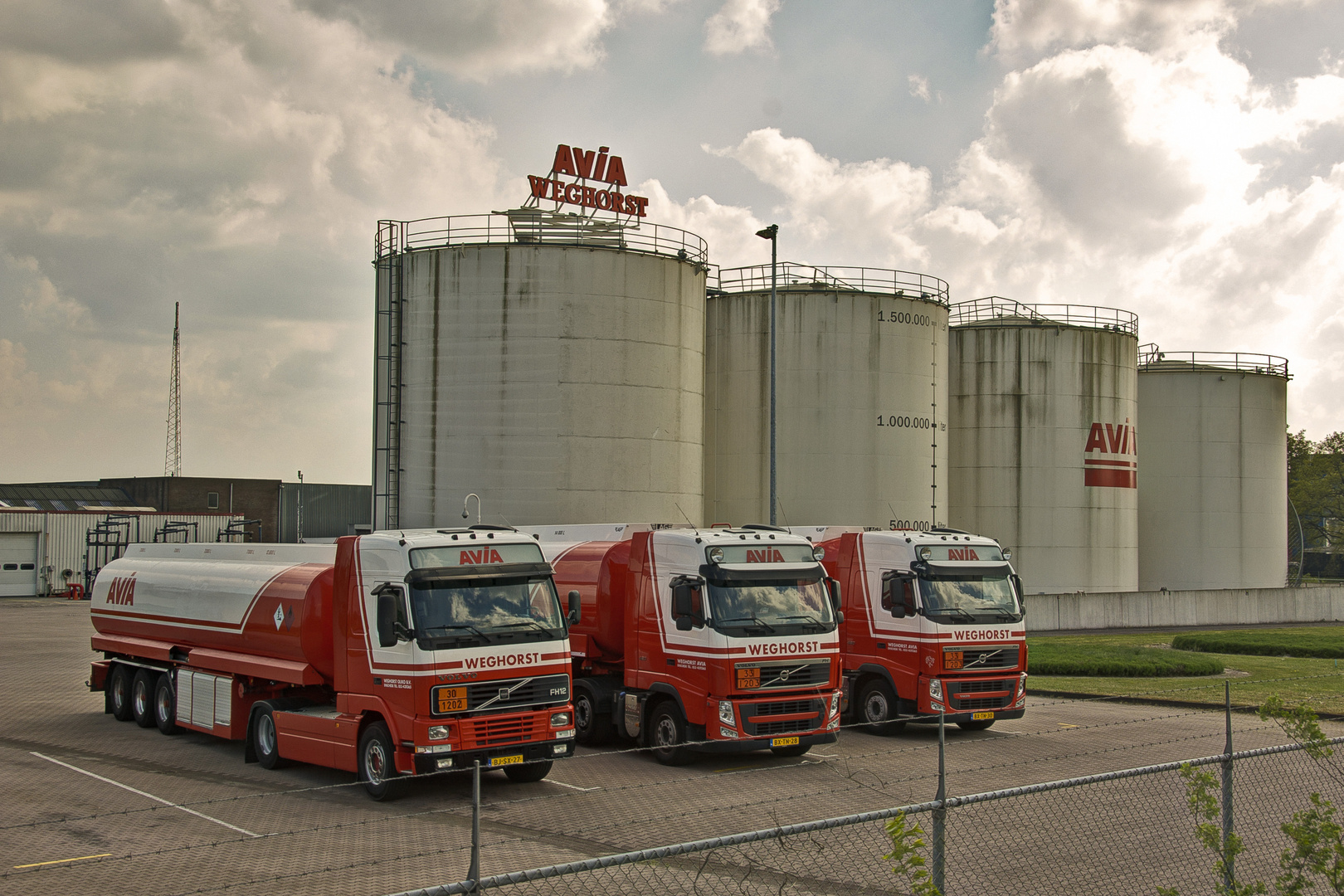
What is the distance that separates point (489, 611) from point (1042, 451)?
37171mm

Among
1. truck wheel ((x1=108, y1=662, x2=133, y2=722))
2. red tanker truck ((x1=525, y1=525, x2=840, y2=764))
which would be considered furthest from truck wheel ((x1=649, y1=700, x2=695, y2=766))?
truck wheel ((x1=108, y1=662, x2=133, y2=722))

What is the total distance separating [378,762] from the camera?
47.3 feet

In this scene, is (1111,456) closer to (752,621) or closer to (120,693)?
(752,621)

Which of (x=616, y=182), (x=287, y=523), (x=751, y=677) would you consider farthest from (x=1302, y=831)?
(x=287, y=523)

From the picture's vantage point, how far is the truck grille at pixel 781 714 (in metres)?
16.2

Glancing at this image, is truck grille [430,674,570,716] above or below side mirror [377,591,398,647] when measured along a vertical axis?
below

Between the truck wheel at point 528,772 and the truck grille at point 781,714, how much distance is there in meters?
2.83

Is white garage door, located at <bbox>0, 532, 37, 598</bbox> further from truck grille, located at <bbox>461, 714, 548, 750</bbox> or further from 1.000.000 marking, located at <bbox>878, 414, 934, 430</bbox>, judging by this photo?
truck grille, located at <bbox>461, 714, 548, 750</bbox>

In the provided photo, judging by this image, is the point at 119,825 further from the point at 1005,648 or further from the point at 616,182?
the point at 616,182

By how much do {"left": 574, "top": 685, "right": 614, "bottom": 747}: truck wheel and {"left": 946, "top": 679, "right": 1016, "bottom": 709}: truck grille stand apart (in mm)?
5524

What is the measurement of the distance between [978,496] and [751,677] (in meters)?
33.5

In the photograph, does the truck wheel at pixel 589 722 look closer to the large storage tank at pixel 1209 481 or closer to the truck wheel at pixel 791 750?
the truck wheel at pixel 791 750

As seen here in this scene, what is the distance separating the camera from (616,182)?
3669 cm

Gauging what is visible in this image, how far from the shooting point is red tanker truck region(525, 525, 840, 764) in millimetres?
16297
